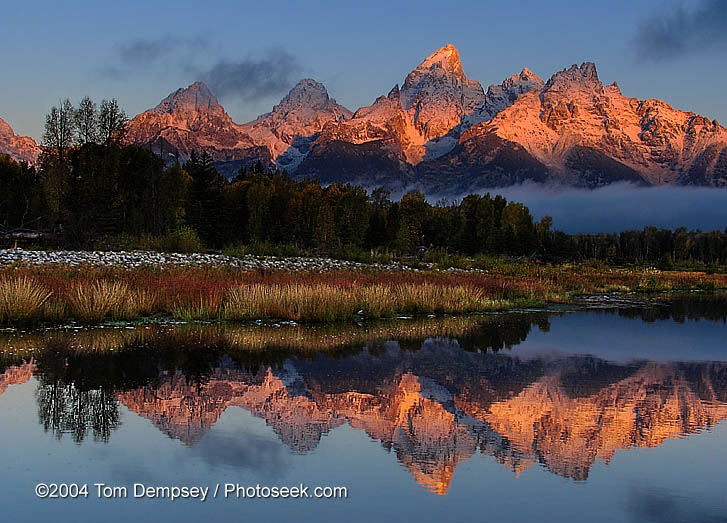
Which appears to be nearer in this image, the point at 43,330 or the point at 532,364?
the point at 532,364

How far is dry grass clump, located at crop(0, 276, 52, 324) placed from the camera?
61.4 ft

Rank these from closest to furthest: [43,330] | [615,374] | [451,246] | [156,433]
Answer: [156,433]
[615,374]
[43,330]
[451,246]

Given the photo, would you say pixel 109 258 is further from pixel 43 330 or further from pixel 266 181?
pixel 266 181

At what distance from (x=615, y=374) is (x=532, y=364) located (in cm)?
185

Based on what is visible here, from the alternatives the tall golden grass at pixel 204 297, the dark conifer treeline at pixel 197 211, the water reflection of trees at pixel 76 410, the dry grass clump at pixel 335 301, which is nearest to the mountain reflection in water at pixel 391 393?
the water reflection of trees at pixel 76 410

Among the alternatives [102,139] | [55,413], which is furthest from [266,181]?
[55,413]

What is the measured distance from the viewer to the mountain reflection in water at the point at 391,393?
9.41 m

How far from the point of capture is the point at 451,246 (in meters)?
117

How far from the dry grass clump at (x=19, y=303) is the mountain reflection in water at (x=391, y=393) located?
171 cm

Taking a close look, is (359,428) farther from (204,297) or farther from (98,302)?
(204,297)

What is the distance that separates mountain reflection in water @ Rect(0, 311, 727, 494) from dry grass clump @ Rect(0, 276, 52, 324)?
1.71 metres

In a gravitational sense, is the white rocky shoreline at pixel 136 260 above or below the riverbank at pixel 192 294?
above

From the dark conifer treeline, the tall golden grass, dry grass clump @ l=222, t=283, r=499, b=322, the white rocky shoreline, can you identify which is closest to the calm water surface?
the tall golden grass

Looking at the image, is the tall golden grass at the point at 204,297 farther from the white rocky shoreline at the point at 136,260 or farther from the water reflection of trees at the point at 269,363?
the white rocky shoreline at the point at 136,260
